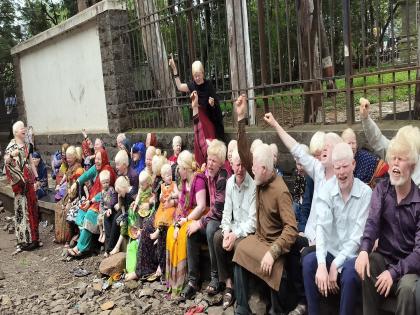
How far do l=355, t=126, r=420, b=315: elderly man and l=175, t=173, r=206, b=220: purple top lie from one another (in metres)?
2.08

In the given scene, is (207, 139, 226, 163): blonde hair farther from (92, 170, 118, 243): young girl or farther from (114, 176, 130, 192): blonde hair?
(92, 170, 118, 243): young girl

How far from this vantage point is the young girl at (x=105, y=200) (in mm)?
6156

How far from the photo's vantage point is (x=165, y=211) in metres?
5.14

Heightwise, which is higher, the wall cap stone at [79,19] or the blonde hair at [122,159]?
the wall cap stone at [79,19]

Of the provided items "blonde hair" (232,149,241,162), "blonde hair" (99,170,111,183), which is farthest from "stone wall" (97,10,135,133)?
"blonde hair" (232,149,241,162)

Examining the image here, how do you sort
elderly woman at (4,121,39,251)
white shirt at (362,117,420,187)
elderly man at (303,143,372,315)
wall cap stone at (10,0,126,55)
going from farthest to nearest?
1. wall cap stone at (10,0,126,55)
2. elderly woman at (4,121,39,251)
3. white shirt at (362,117,420,187)
4. elderly man at (303,143,372,315)

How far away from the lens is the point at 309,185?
415 cm

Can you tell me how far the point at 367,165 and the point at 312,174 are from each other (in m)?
0.47

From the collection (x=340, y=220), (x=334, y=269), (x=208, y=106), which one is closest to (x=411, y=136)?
(x=340, y=220)

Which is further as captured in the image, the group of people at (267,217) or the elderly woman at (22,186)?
the elderly woman at (22,186)

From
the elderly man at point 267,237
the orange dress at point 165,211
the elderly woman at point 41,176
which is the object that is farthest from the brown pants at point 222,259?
the elderly woman at point 41,176

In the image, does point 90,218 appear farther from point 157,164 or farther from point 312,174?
point 312,174

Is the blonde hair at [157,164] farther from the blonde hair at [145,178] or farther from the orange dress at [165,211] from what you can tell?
the orange dress at [165,211]

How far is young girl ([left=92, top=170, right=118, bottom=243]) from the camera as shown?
616 cm
